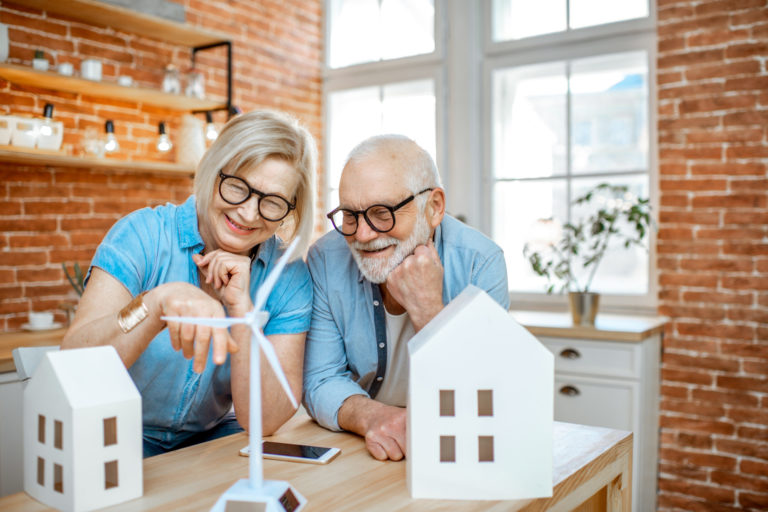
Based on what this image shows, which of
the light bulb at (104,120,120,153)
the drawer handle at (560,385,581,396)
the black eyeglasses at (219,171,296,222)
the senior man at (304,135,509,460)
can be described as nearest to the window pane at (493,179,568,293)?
the drawer handle at (560,385,581,396)

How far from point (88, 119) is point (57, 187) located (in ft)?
1.22

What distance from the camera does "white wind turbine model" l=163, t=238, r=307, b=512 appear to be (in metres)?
0.96

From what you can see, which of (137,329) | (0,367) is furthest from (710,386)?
(0,367)

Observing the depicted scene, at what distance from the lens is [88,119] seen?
3.22 m

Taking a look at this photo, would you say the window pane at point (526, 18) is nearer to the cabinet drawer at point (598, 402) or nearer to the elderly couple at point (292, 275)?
the cabinet drawer at point (598, 402)

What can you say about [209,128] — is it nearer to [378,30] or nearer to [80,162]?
[80,162]

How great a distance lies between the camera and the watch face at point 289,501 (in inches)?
38.8

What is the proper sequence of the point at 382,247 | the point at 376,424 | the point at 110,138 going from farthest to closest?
the point at 110,138 → the point at 382,247 → the point at 376,424

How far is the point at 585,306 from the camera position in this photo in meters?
3.19

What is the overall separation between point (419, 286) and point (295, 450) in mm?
453

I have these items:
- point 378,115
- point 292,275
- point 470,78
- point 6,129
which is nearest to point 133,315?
point 292,275

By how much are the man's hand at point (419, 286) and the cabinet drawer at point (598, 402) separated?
1.83m

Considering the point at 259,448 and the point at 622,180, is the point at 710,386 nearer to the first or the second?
the point at 622,180

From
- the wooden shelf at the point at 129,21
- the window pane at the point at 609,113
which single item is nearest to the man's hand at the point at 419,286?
the wooden shelf at the point at 129,21
